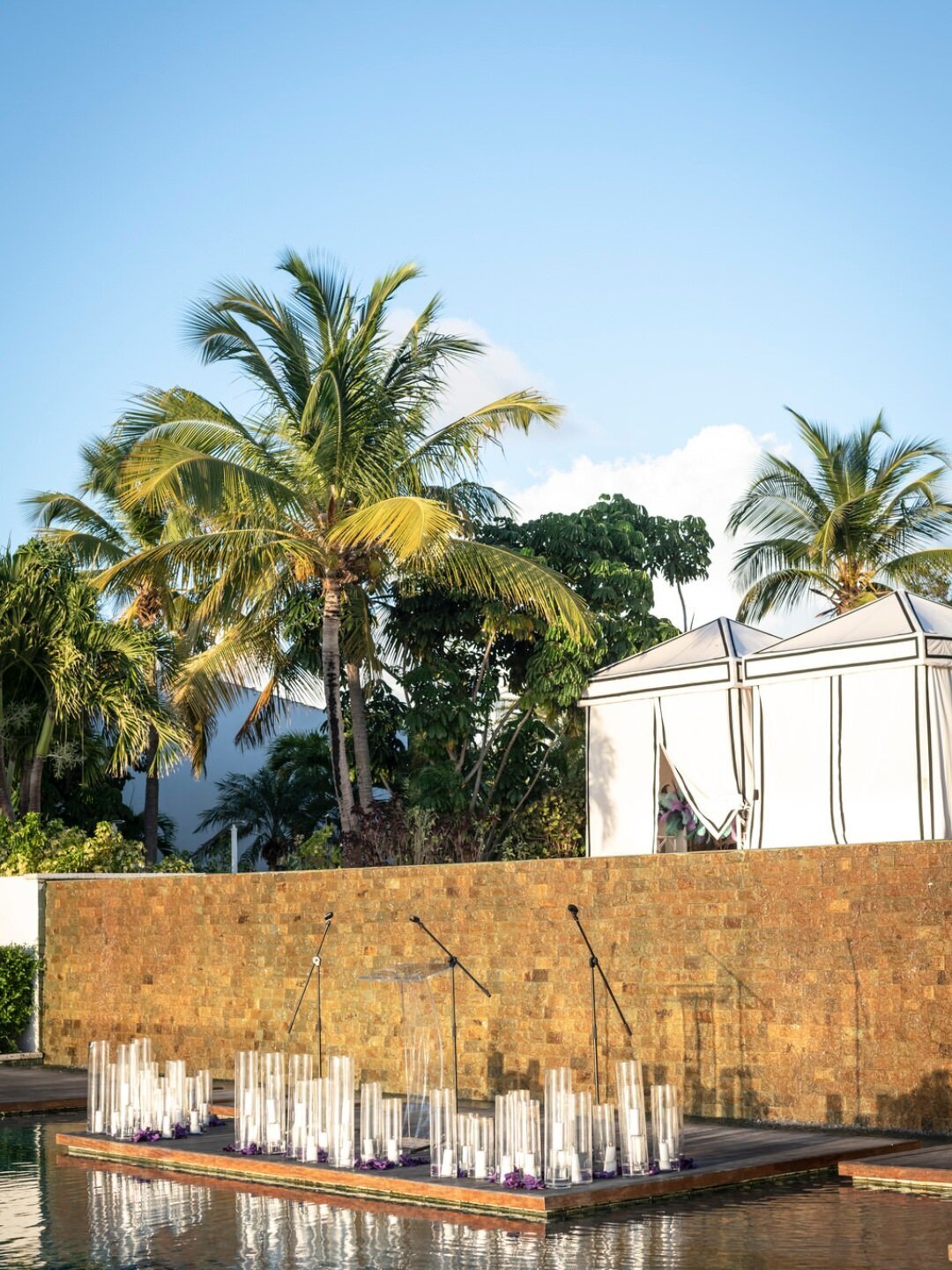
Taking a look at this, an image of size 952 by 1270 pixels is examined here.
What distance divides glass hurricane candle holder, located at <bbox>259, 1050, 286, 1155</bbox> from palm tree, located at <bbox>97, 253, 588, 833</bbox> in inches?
351

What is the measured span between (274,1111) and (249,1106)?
195mm

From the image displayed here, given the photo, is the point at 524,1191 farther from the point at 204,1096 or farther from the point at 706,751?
the point at 706,751

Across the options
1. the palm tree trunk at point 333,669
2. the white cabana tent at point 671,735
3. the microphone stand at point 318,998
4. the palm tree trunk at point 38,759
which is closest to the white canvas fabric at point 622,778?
the white cabana tent at point 671,735

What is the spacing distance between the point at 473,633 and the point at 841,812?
361 inches

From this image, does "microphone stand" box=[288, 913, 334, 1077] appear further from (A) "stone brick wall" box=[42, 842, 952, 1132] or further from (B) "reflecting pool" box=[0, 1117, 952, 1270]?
(B) "reflecting pool" box=[0, 1117, 952, 1270]

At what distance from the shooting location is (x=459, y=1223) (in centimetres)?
838

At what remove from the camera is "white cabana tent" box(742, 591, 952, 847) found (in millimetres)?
13805

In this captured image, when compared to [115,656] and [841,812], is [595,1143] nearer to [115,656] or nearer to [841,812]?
[841,812]

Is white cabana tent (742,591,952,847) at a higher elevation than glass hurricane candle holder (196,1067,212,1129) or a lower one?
higher

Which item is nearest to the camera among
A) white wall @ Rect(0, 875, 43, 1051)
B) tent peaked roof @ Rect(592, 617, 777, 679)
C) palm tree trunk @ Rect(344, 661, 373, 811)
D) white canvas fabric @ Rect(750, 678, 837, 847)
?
white canvas fabric @ Rect(750, 678, 837, 847)

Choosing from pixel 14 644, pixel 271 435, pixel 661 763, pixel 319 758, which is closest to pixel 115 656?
pixel 14 644

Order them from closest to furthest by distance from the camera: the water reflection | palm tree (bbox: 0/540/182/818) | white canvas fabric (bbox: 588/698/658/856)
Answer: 1. the water reflection
2. white canvas fabric (bbox: 588/698/658/856)
3. palm tree (bbox: 0/540/182/818)

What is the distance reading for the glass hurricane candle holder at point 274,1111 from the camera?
10.2 meters

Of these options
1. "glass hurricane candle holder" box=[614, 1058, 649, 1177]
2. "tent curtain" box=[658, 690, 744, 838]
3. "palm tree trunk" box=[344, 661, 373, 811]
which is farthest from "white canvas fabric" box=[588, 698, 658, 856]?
"glass hurricane candle holder" box=[614, 1058, 649, 1177]
